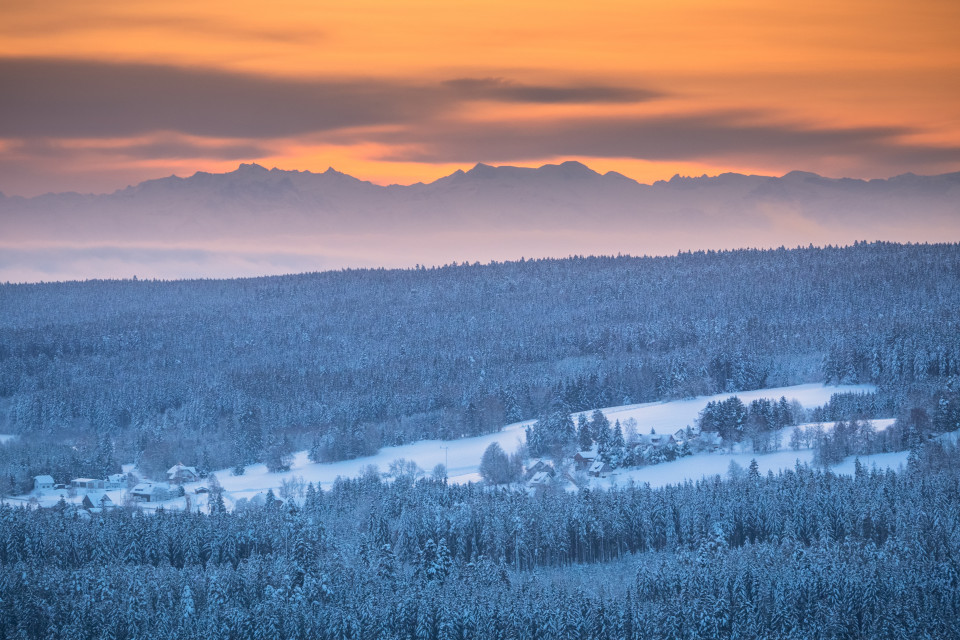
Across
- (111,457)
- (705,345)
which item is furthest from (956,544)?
(705,345)

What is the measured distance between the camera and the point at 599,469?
401 ft

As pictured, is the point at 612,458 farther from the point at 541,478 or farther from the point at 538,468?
the point at 541,478

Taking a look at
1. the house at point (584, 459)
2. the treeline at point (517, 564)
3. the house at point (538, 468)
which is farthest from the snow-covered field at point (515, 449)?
the treeline at point (517, 564)

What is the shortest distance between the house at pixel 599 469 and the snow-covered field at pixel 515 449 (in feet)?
3.56

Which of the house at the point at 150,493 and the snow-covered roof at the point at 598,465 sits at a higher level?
the snow-covered roof at the point at 598,465

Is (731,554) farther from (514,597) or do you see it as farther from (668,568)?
(514,597)

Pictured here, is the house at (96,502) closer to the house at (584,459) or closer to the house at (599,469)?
the house at (584,459)

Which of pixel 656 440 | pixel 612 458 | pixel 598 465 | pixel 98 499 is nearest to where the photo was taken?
pixel 98 499

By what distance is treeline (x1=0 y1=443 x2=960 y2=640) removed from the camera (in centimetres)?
7694

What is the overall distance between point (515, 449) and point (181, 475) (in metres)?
36.1

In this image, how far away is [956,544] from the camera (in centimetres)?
8744

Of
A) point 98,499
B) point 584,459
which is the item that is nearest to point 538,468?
point 584,459

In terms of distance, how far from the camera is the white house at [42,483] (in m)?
129

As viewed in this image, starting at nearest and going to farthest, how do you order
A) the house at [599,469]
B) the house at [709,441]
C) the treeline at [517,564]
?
the treeline at [517,564] < the house at [599,469] < the house at [709,441]
